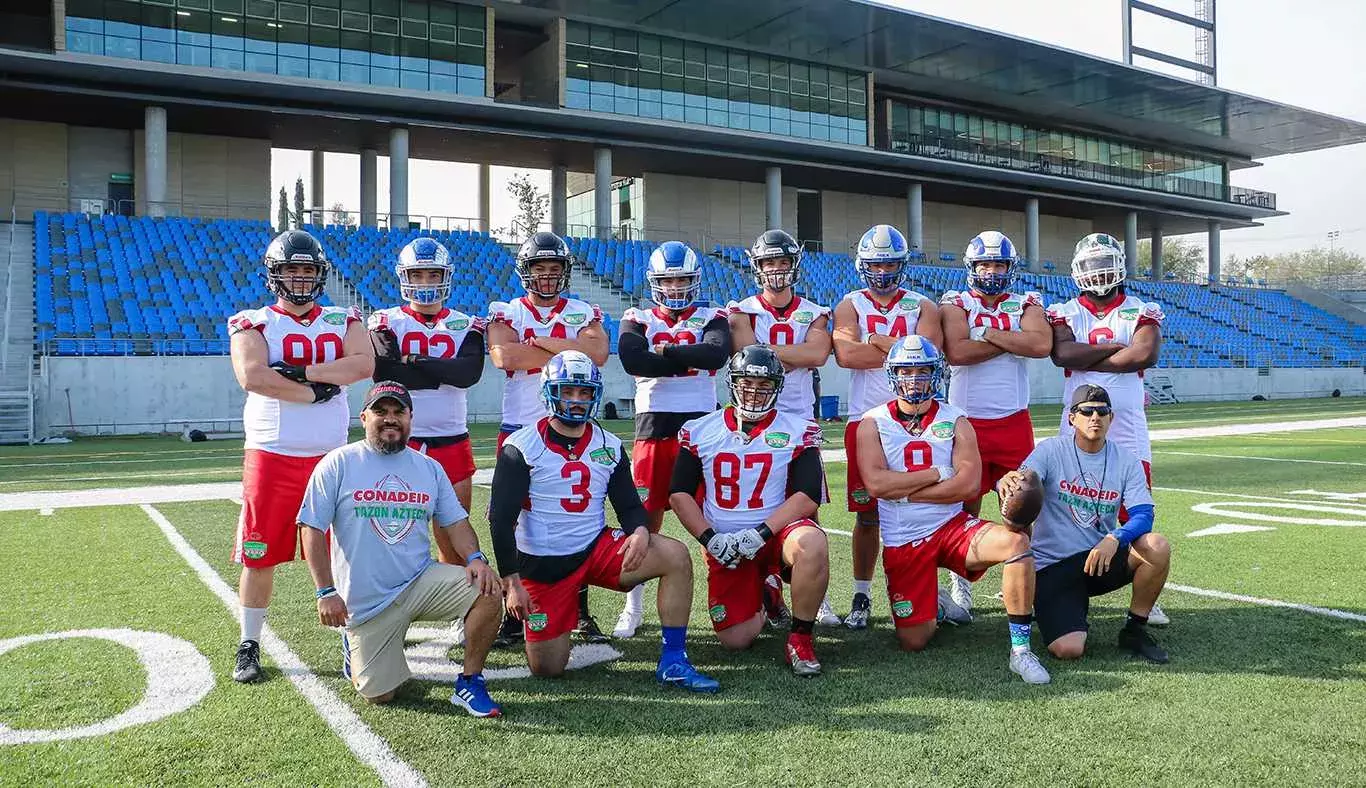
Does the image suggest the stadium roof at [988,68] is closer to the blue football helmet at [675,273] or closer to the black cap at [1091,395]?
the blue football helmet at [675,273]

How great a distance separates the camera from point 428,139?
3073 centimetres

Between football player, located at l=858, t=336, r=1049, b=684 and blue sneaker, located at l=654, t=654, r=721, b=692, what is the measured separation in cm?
117

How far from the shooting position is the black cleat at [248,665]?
4672 mm

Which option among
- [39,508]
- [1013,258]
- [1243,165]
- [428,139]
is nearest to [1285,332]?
[1243,165]

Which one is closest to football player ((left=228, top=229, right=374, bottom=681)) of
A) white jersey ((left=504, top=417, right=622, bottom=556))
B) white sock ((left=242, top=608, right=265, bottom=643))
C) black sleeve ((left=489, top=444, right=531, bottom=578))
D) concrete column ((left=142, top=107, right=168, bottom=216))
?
white sock ((left=242, top=608, right=265, bottom=643))

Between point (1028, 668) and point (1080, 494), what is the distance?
1.14 metres

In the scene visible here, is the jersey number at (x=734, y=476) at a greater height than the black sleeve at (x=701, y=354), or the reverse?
the black sleeve at (x=701, y=354)

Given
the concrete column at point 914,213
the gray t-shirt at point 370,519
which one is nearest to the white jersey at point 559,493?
the gray t-shirt at point 370,519

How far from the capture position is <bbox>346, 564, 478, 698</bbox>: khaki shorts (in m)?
4.40

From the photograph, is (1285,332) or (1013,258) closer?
(1013,258)

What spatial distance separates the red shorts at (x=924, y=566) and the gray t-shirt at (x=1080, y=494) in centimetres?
39

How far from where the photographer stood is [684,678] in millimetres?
4586

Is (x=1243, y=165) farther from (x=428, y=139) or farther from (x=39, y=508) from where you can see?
(x=39, y=508)

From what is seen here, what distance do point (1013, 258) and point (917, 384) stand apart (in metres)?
1.59
